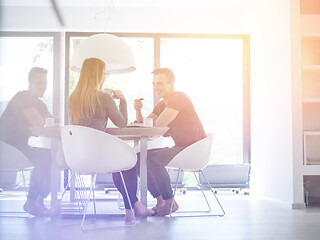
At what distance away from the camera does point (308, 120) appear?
484cm

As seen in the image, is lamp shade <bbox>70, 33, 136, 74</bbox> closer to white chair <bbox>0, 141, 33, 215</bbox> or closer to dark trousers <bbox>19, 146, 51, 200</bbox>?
dark trousers <bbox>19, 146, 51, 200</bbox>

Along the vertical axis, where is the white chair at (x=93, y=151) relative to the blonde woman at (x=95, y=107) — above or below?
below

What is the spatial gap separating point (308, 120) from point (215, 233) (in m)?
2.47

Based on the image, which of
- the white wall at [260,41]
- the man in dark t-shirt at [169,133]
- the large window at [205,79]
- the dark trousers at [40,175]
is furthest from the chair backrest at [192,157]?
the large window at [205,79]

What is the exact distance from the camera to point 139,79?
6301 mm

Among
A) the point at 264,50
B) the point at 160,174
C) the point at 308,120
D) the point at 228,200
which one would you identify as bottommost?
the point at 228,200

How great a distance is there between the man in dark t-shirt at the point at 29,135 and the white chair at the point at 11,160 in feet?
0.15

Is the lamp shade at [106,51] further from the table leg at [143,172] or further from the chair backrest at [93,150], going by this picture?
the chair backrest at [93,150]

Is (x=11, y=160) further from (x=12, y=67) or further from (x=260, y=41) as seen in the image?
(x=260, y=41)

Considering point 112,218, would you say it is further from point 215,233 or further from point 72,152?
point 215,233

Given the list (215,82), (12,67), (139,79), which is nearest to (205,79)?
(215,82)

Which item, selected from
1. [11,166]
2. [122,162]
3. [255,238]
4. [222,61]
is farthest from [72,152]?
[222,61]

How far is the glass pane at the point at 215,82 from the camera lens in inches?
248

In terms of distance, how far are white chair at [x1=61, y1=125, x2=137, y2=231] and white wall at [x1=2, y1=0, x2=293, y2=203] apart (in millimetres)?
856
